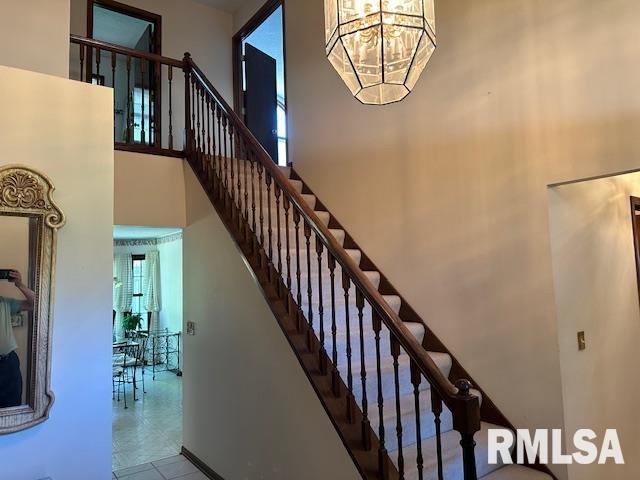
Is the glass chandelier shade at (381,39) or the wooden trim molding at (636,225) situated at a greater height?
the glass chandelier shade at (381,39)

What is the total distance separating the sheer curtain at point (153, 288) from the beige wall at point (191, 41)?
308cm

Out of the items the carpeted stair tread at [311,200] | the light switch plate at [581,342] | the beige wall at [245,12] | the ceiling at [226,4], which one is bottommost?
the light switch plate at [581,342]

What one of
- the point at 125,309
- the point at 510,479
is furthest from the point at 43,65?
the point at 125,309

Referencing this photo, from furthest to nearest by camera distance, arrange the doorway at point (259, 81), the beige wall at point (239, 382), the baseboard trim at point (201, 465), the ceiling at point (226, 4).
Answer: the ceiling at point (226, 4)
the doorway at point (259, 81)
the baseboard trim at point (201, 465)
the beige wall at point (239, 382)

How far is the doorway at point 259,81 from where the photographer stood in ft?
18.6

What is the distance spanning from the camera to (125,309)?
318 inches

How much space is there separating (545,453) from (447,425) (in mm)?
537

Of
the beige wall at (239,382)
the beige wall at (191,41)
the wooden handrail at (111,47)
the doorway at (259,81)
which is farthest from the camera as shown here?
the doorway at (259,81)

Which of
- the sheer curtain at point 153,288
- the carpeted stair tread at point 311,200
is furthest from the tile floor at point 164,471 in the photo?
the sheer curtain at point 153,288

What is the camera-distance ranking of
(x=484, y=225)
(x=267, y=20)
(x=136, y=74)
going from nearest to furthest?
1. (x=484, y=225)
2. (x=267, y=20)
3. (x=136, y=74)

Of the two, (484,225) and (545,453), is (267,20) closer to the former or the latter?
(484,225)

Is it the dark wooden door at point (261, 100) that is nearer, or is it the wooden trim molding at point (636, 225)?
the wooden trim molding at point (636, 225)

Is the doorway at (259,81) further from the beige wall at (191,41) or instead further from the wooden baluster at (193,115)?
the wooden baluster at (193,115)

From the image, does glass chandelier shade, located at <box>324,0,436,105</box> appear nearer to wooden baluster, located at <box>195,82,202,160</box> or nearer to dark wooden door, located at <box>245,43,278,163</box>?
wooden baluster, located at <box>195,82,202,160</box>
